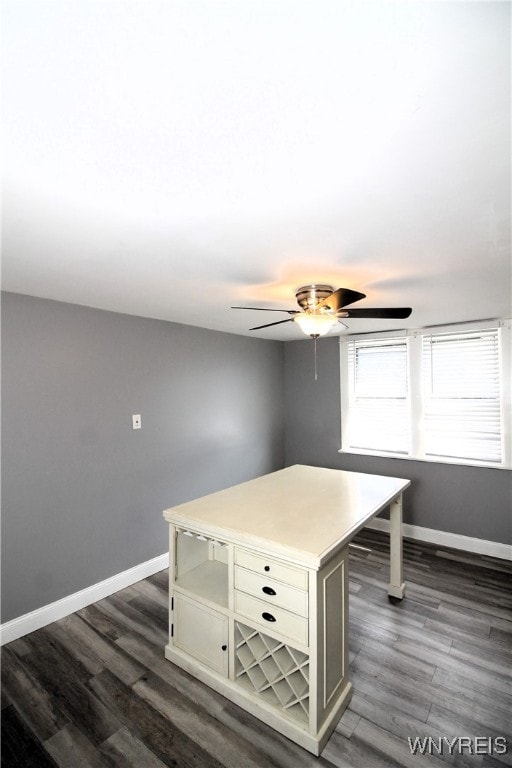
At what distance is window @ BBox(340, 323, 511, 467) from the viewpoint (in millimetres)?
3186

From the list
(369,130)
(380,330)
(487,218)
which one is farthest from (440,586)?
(369,130)

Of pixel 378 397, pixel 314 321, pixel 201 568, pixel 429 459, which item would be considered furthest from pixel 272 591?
pixel 378 397

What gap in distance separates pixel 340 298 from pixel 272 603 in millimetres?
1461

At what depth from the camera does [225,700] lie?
1.75 meters

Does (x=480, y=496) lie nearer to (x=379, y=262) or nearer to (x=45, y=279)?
(x=379, y=262)

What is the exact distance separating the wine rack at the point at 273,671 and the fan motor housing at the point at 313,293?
1686 millimetres

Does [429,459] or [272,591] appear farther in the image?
[429,459]

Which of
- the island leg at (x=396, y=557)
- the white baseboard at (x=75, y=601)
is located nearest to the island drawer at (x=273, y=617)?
the island leg at (x=396, y=557)

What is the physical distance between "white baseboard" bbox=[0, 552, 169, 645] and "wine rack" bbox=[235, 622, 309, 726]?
1356 millimetres

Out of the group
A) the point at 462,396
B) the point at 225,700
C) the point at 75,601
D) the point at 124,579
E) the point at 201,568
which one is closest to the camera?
the point at 225,700

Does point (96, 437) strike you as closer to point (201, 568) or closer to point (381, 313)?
point (201, 568)

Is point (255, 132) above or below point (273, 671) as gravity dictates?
above

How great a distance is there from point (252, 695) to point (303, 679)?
0.26 m

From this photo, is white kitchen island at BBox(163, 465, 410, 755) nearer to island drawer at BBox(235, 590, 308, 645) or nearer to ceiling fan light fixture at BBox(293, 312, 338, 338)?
island drawer at BBox(235, 590, 308, 645)
